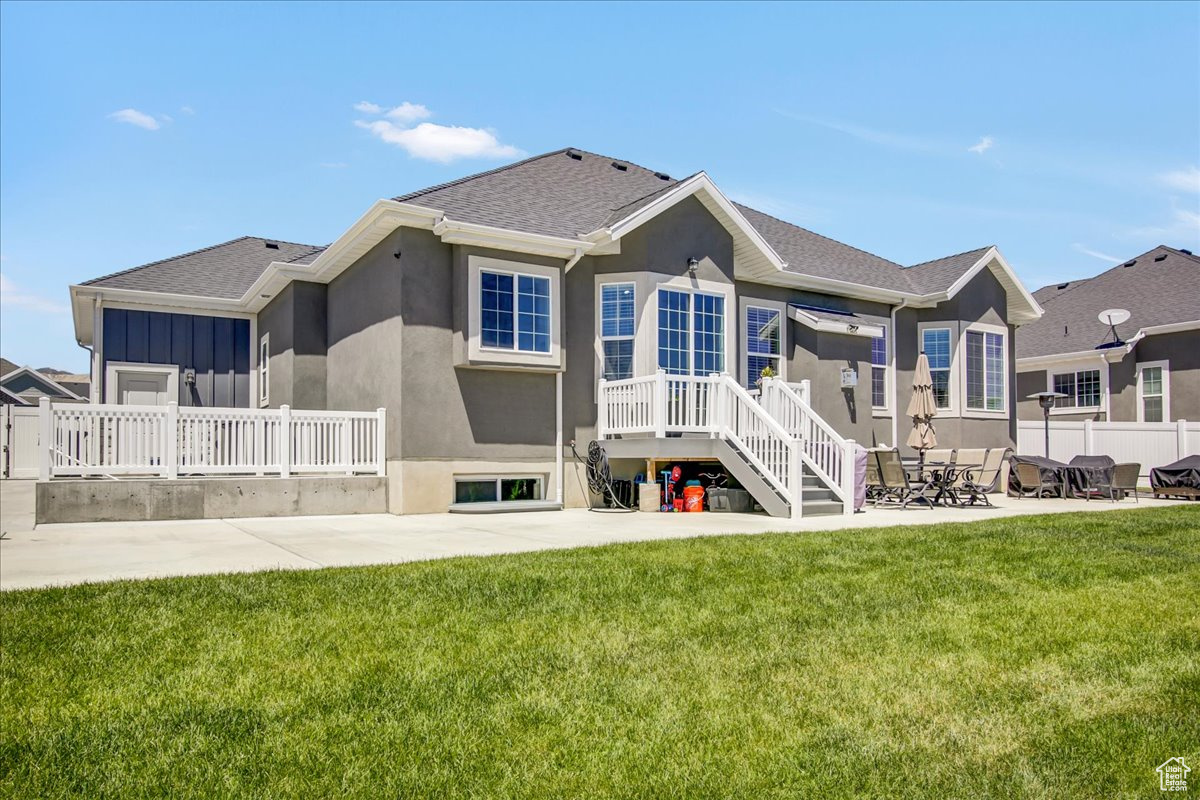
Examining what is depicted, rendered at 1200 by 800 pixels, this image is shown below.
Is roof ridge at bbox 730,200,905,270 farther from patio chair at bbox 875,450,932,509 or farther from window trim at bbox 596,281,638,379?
patio chair at bbox 875,450,932,509

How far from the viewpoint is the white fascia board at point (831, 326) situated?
55.7 ft

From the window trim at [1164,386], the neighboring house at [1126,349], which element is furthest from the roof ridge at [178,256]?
the window trim at [1164,386]

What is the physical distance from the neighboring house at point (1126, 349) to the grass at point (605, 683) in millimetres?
18857

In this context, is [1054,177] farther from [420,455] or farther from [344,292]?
[344,292]

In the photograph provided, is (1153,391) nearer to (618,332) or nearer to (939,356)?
(939,356)

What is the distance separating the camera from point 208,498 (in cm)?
1191

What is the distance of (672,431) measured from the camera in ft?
43.7

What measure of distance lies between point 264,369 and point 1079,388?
22671 millimetres

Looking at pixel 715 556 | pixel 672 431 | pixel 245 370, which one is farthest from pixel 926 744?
pixel 245 370

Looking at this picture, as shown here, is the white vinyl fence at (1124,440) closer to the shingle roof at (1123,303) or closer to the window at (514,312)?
the shingle roof at (1123,303)

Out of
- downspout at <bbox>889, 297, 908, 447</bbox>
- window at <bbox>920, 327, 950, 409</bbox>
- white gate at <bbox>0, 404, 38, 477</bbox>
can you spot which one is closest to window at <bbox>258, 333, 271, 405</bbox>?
white gate at <bbox>0, 404, 38, 477</bbox>

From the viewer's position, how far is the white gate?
706 inches

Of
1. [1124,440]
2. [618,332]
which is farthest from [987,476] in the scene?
[618,332]

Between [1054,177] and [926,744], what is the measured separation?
1356 cm
